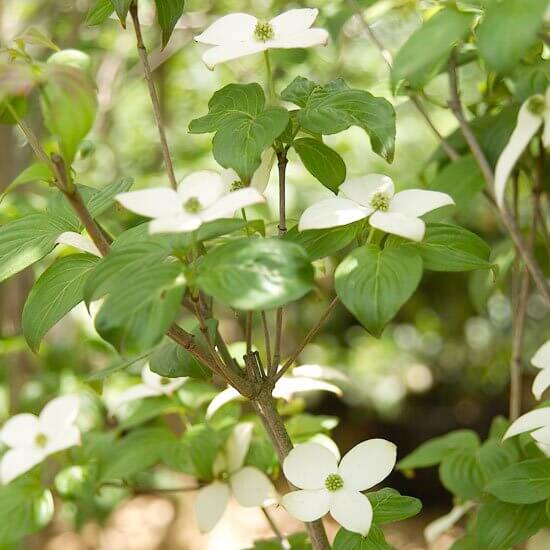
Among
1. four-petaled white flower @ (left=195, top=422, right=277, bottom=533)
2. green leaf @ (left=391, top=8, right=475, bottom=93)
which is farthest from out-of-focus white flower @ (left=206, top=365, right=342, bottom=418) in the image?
green leaf @ (left=391, top=8, right=475, bottom=93)

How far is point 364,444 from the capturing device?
627mm

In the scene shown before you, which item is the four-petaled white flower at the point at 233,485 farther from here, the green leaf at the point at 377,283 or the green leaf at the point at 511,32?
the green leaf at the point at 511,32

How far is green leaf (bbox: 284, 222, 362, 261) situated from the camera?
1.93 feet

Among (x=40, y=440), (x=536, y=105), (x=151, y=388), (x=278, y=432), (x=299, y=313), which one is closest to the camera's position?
(x=536, y=105)

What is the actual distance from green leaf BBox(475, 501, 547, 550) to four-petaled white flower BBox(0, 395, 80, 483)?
40 cm

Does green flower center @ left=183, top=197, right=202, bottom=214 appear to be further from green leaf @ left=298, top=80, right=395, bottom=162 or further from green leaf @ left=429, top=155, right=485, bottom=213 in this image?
green leaf @ left=429, top=155, right=485, bottom=213

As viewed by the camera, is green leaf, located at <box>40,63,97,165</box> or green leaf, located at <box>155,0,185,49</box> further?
green leaf, located at <box>155,0,185,49</box>

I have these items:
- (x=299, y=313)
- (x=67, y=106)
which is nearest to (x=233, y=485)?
(x=67, y=106)

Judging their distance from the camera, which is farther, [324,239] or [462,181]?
[462,181]

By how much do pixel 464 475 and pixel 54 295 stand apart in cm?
52

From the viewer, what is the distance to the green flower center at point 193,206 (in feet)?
1.69

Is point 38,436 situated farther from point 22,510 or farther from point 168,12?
point 168,12

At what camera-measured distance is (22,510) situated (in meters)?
0.84

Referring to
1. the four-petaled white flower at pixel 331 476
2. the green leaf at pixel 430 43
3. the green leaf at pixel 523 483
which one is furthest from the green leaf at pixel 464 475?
the green leaf at pixel 430 43
